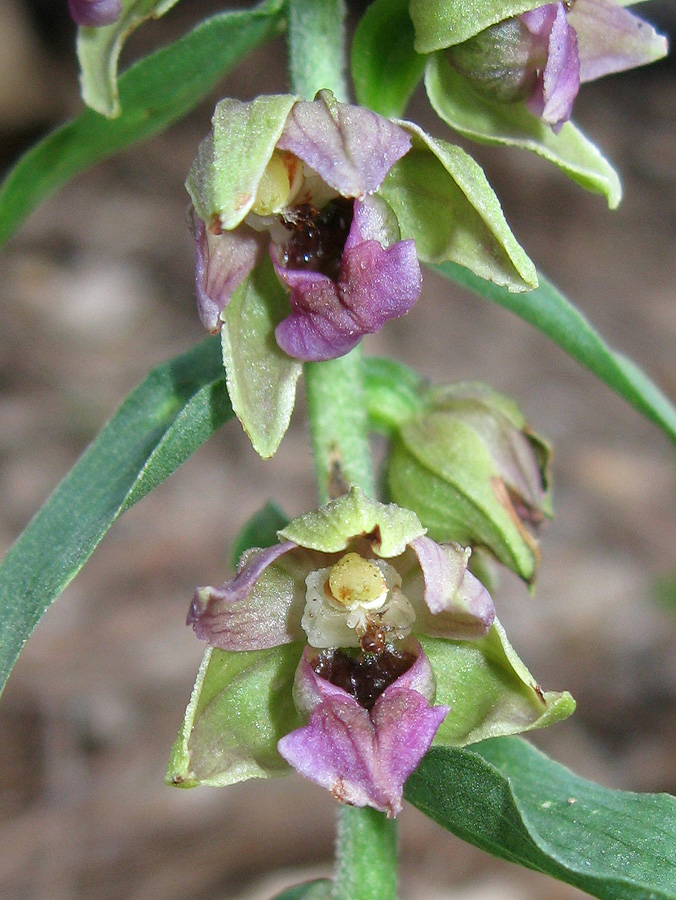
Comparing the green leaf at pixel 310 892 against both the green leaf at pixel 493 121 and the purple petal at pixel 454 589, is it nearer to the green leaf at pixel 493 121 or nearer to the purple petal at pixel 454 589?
the purple petal at pixel 454 589

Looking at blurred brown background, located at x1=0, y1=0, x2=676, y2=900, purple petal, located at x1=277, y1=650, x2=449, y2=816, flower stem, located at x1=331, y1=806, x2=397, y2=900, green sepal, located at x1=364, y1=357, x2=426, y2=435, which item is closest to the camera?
purple petal, located at x1=277, y1=650, x2=449, y2=816

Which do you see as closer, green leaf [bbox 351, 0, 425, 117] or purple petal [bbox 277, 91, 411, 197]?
purple petal [bbox 277, 91, 411, 197]

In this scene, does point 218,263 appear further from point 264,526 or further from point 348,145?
point 264,526

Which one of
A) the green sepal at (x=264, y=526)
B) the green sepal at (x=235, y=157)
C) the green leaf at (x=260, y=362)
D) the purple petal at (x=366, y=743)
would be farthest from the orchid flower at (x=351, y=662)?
the green sepal at (x=264, y=526)

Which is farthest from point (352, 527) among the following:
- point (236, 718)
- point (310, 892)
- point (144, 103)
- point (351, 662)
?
point (144, 103)

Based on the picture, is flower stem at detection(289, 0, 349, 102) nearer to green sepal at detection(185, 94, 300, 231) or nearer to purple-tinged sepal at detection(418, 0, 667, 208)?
purple-tinged sepal at detection(418, 0, 667, 208)

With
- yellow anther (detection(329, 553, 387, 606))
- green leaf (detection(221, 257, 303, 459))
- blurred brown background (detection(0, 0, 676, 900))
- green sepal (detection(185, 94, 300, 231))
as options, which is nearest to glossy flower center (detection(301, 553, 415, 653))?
yellow anther (detection(329, 553, 387, 606))
